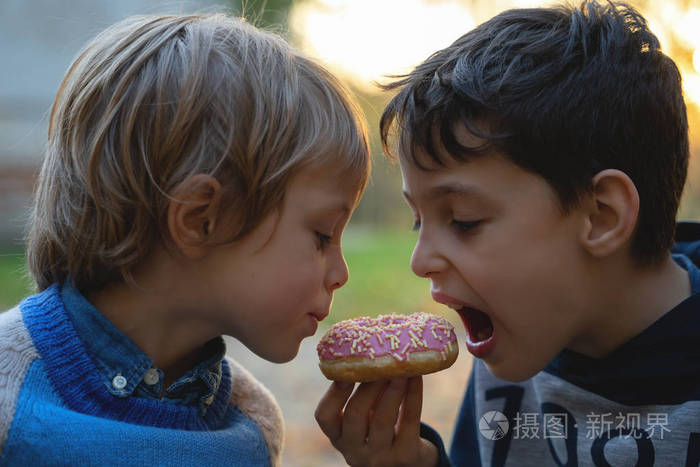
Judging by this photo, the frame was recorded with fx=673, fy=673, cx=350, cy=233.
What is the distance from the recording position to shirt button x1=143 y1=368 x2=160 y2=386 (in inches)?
80.0

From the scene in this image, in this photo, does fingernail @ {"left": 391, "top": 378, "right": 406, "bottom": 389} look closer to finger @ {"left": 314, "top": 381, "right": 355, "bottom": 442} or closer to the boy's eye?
finger @ {"left": 314, "top": 381, "right": 355, "bottom": 442}

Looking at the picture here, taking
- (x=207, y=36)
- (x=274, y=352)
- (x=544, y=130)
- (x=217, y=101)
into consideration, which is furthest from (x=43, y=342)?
(x=544, y=130)

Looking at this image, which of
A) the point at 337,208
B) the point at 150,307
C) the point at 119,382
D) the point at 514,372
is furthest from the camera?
the point at 514,372

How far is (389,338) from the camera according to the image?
2281 millimetres

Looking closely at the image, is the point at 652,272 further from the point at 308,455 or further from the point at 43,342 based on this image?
the point at 308,455

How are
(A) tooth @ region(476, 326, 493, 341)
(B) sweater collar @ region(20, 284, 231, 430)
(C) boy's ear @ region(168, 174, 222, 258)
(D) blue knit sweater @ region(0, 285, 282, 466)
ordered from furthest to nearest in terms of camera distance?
(A) tooth @ region(476, 326, 493, 341) → (C) boy's ear @ region(168, 174, 222, 258) → (B) sweater collar @ region(20, 284, 231, 430) → (D) blue knit sweater @ region(0, 285, 282, 466)

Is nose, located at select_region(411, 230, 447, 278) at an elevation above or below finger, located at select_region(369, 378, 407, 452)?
above

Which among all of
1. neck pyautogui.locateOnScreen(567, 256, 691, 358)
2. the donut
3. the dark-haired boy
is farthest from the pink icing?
neck pyautogui.locateOnScreen(567, 256, 691, 358)

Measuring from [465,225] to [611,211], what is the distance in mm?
489

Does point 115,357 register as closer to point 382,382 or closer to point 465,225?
point 382,382

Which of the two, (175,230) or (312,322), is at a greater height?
(175,230)

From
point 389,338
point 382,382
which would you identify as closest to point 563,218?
point 389,338

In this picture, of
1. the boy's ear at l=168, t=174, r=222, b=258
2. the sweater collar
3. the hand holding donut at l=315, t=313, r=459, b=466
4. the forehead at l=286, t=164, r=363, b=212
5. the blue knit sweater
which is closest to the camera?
the blue knit sweater

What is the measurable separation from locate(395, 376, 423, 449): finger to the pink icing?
187 mm
